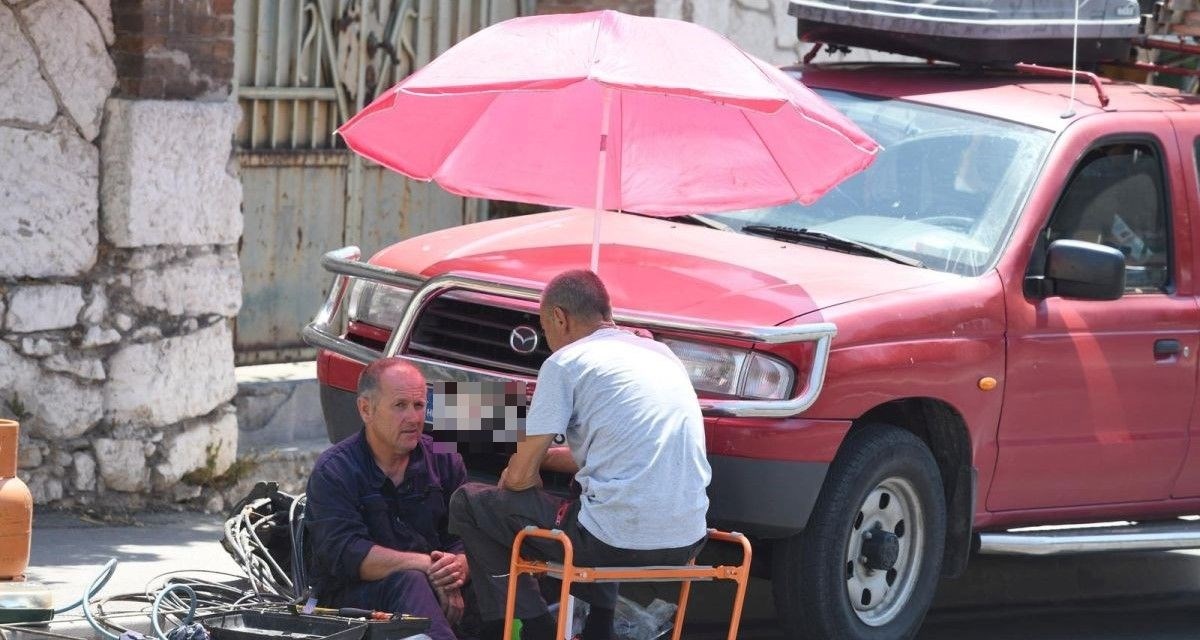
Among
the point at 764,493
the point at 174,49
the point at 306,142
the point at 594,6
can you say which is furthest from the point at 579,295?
the point at 594,6

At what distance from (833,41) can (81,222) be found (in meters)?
3.11

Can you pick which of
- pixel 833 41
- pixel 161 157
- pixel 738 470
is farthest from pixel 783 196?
pixel 161 157

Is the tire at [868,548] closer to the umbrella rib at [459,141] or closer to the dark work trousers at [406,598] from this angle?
the dark work trousers at [406,598]

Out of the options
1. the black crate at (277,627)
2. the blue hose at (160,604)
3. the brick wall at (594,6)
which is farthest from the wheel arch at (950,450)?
the brick wall at (594,6)

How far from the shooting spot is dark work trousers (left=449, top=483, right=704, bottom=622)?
5.48 m

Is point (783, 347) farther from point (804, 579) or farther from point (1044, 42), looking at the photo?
point (1044, 42)

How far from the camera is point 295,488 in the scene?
28.5 feet

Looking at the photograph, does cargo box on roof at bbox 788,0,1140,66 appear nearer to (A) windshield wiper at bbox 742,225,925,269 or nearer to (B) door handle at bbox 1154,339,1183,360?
(A) windshield wiper at bbox 742,225,925,269

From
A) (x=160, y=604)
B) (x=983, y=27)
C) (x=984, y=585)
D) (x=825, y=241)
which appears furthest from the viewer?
(x=984, y=585)

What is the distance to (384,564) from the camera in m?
5.79

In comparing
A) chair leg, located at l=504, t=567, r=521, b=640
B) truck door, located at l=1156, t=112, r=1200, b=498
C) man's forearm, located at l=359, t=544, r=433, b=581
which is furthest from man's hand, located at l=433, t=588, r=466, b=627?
truck door, located at l=1156, t=112, r=1200, b=498

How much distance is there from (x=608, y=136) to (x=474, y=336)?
84cm

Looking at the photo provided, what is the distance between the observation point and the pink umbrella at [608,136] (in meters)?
6.16

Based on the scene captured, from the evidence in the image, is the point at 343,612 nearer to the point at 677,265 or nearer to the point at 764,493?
the point at 764,493
